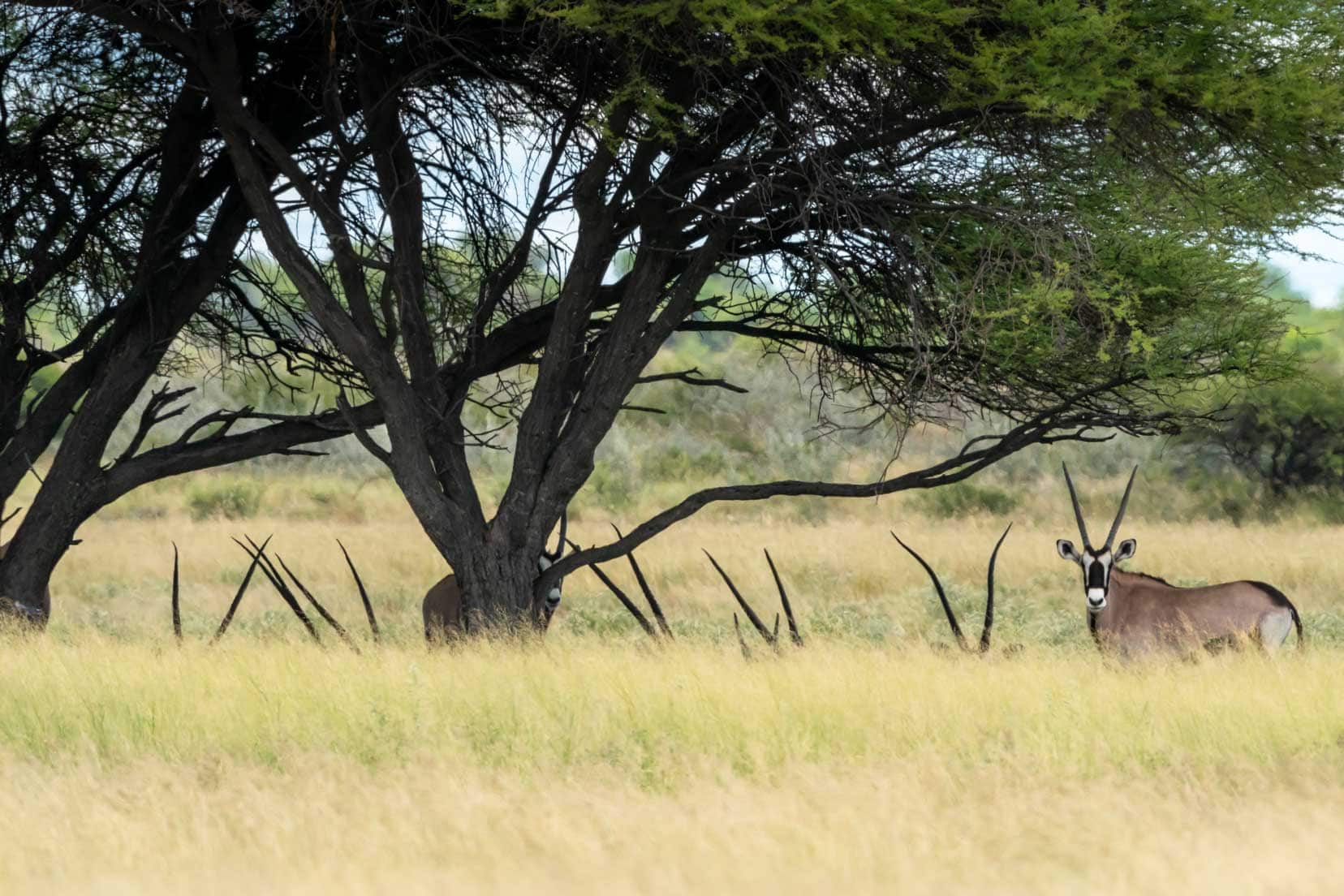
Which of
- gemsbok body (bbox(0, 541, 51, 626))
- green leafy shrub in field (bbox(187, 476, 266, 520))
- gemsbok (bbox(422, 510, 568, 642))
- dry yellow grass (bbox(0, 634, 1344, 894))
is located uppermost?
green leafy shrub in field (bbox(187, 476, 266, 520))

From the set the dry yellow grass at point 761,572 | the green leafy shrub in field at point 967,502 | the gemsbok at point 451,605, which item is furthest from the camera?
the green leafy shrub in field at point 967,502

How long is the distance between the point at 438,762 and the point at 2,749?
2153 mm

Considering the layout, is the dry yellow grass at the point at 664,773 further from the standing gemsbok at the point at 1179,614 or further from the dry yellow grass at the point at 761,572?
the dry yellow grass at the point at 761,572

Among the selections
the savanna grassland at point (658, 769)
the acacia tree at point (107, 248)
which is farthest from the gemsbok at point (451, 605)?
the acacia tree at point (107, 248)

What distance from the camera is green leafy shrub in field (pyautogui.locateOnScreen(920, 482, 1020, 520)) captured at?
3266 cm

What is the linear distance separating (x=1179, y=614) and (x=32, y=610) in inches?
332

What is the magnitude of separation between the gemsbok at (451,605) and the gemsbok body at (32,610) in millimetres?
3031

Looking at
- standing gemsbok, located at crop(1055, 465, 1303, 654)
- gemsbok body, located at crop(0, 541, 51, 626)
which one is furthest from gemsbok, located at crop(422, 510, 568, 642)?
standing gemsbok, located at crop(1055, 465, 1303, 654)

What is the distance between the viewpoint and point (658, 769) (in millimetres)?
6871

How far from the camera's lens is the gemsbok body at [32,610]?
12477mm

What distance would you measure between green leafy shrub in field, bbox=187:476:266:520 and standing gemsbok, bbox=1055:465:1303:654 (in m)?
23.2

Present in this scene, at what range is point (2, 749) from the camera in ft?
24.6

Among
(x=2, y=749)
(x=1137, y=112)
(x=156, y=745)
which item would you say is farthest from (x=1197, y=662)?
(x=2, y=749)

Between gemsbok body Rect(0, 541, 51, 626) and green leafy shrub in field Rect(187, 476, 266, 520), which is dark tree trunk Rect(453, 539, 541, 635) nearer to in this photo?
gemsbok body Rect(0, 541, 51, 626)
